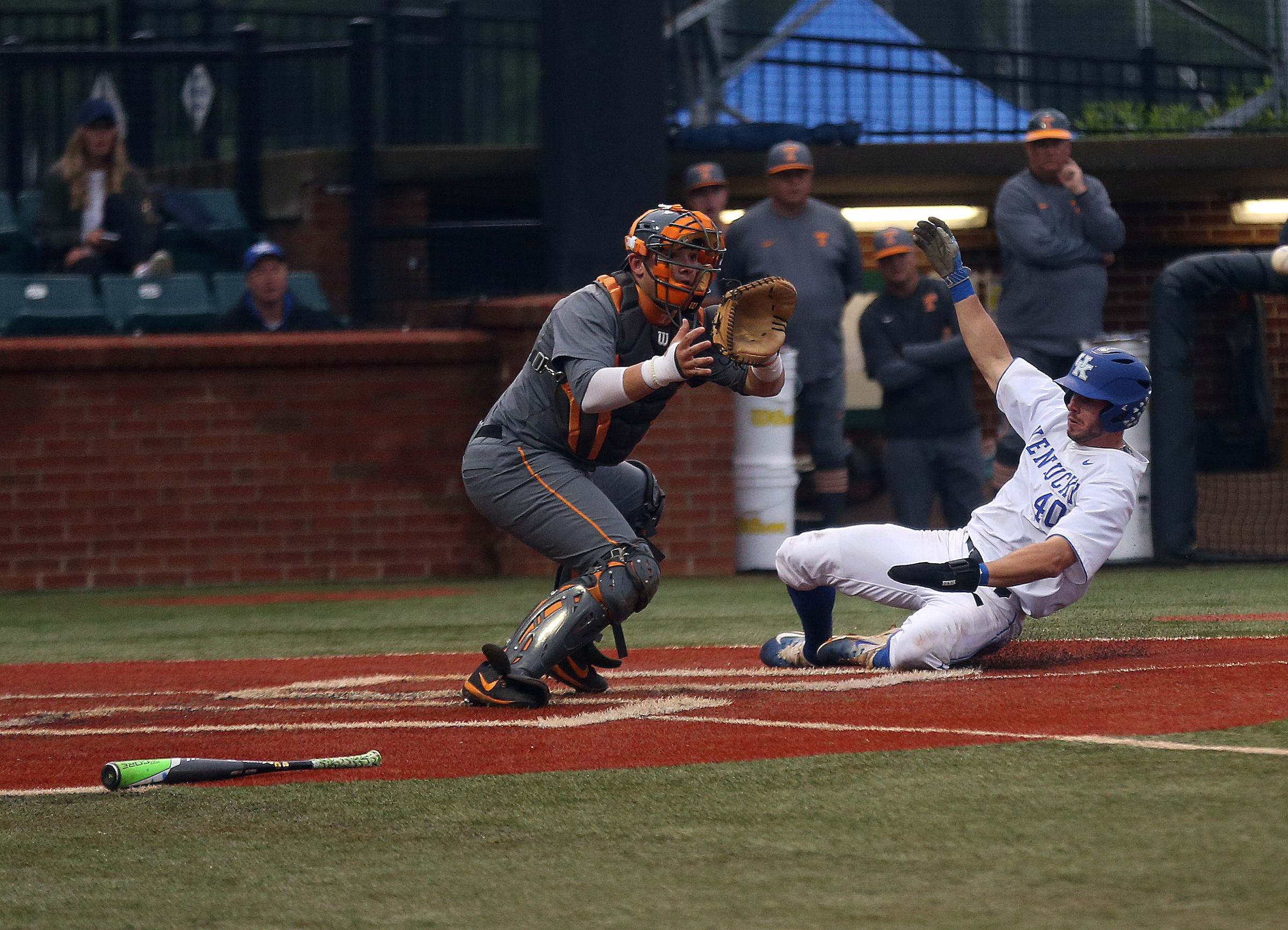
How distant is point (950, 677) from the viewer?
563cm

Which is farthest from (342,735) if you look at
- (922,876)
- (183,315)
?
(183,315)

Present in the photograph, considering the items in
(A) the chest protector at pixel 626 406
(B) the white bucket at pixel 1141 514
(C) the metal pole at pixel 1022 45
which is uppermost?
(C) the metal pole at pixel 1022 45

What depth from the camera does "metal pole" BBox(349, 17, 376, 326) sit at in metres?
11.7

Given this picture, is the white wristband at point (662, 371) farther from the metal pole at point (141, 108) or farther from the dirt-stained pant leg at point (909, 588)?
the metal pole at point (141, 108)

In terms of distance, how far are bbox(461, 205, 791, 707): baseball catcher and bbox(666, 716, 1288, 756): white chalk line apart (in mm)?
586

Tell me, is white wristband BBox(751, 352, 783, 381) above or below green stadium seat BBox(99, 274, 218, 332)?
below

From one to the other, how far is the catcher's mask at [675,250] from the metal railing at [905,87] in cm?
715

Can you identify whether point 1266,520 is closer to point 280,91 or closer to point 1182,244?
point 1182,244

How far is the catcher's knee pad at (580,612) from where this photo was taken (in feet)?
17.6

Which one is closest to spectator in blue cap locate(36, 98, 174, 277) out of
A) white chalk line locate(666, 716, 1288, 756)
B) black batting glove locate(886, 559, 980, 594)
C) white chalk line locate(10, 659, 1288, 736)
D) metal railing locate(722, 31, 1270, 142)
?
metal railing locate(722, 31, 1270, 142)

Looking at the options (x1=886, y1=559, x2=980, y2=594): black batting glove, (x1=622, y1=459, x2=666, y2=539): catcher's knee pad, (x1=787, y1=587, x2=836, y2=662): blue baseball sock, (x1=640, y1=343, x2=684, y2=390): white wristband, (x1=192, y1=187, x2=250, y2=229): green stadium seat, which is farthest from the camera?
(x1=192, y1=187, x2=250, y2=229): green stadium seat

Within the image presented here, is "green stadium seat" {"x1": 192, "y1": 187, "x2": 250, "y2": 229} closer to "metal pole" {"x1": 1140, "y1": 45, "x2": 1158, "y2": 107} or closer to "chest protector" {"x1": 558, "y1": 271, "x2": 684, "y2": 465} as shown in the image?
"chest protector" {"x1": 558, "y1": 271, "x2": 684, "y2": 465}

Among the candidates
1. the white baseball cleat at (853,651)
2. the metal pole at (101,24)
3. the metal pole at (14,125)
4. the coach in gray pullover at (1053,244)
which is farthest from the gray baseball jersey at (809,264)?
the metal pole at (101,24)

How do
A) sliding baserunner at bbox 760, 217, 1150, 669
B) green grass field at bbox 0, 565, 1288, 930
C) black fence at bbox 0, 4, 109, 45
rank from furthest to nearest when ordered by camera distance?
1. black fence at bbox 0, 4, 109, 45
2. sliding baserunner at bbox 760, 217, 1150, 669
3. green grass field at bbox 0, 565, 1288, 930
